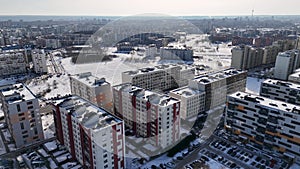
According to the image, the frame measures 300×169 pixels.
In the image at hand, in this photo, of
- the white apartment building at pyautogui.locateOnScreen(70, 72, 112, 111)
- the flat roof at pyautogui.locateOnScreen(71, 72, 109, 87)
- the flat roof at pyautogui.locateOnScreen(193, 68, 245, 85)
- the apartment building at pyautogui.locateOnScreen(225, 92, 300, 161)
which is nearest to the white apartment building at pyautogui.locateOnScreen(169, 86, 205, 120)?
the flat roof at pyautogui.locateOnScreen(193, 68, 245, 85)

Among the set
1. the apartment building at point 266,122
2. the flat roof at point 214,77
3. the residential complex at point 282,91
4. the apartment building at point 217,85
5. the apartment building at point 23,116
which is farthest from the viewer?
the flat roof at point 214,77

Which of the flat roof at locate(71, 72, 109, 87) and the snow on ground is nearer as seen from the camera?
the flat roof at locate(71, 72, 109, 87)

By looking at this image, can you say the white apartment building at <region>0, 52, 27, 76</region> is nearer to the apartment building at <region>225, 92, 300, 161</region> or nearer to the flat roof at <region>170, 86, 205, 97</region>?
the flat roof at <region>170, 86, 205, 97</region>

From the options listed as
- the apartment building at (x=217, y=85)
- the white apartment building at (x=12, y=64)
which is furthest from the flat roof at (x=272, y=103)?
the white apartment building at (x=12, y=64)

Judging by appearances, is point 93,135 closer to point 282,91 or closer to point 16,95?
point 16,95

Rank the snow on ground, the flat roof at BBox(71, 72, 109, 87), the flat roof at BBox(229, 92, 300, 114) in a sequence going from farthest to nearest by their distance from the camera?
1. the snow on ground
2. the flat roof at BBox(71, 72, 109, 87)
3. the flat roof at BBox(229, 92, 300, 114)

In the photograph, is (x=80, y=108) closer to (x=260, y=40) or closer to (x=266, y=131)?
(x=266, y=131)

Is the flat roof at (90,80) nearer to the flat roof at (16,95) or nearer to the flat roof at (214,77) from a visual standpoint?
the flat roof at (16,95)

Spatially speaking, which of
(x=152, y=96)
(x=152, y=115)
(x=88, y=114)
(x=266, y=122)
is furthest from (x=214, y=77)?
(x=88, y=114)
